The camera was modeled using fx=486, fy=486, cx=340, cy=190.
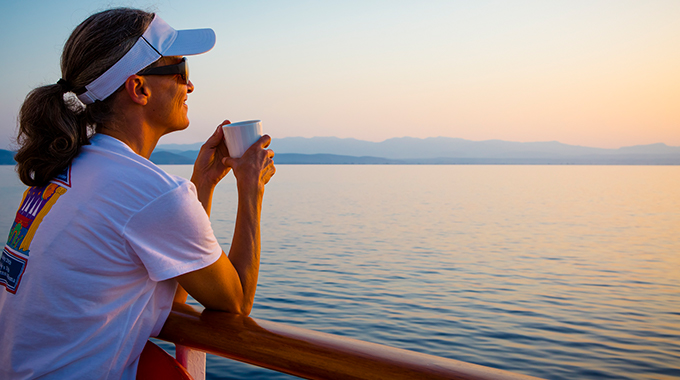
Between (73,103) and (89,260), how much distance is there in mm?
436

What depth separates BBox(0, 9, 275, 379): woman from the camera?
0.97m

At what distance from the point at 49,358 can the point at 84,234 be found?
263 millimetres

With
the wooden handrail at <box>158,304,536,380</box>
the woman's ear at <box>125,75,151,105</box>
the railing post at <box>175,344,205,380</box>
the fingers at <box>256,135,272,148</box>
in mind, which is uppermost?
the woman's ear at <box>125,75,151,105</box>

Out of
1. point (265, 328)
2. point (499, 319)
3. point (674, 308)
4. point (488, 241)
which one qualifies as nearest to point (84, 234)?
point (265, 328)

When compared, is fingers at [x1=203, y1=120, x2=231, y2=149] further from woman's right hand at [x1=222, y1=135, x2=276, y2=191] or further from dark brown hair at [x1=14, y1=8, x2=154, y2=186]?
dark brown hair at [x1=14, y1=8, x2=154, y2=186]

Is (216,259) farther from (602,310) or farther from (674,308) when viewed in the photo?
(674,308)

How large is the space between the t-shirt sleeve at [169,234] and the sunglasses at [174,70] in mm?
381

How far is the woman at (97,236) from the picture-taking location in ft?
3.19

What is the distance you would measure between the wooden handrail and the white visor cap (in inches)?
22.0

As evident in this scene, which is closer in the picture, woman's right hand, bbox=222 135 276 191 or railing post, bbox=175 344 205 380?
railing post, bbox=175 344 205 380

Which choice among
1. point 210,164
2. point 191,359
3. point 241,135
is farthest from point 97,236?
point 210,164

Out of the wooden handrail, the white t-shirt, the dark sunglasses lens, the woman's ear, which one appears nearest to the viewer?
the wooden handrail

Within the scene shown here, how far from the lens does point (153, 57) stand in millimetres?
1207

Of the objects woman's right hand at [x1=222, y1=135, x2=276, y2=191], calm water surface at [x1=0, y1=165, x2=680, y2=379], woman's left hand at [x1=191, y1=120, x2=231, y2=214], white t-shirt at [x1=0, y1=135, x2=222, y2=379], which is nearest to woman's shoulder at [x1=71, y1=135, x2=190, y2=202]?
white t-shirt at [x1=0, y1=135, x2=222, y2=379]
